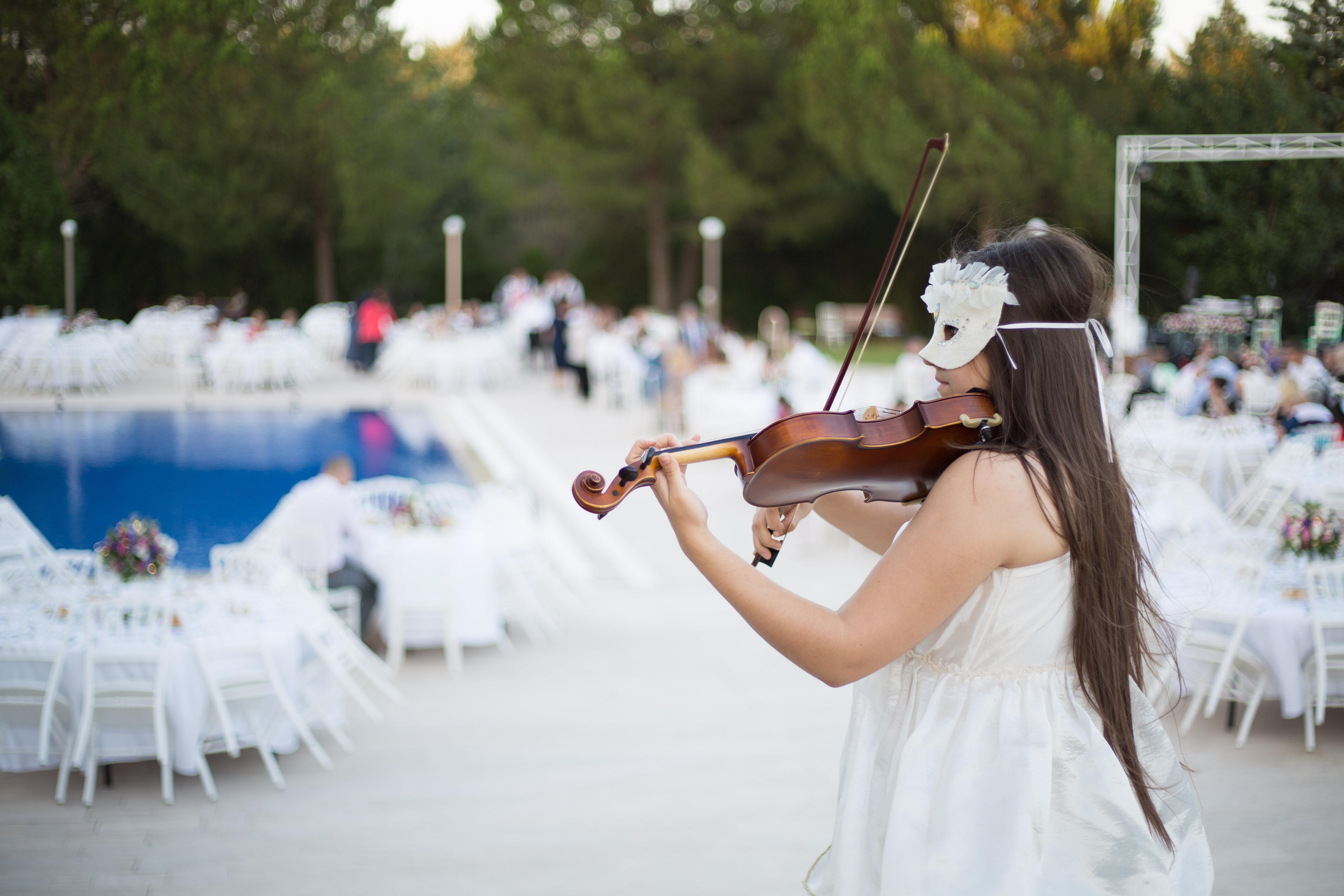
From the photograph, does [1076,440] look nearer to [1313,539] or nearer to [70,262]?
[1313,539]

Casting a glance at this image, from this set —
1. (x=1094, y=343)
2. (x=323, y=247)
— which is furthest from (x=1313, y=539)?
(x=323, y=247)

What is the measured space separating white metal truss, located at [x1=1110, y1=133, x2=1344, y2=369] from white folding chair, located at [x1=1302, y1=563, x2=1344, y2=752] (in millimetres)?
2242

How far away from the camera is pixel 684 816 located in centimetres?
395

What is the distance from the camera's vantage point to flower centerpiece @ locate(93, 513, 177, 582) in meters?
4.53

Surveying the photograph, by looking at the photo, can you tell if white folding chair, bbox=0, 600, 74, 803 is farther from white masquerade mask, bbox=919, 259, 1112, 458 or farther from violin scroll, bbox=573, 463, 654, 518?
white masquerade mask, bbox=919, 259, 1112, 458

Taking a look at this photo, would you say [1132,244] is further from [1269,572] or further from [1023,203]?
[1023,203]

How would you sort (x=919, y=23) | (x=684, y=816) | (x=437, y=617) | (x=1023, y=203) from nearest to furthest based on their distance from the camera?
(x=684, y=816)
(x=437, y=617)
(x=1023, y=203)
(x=919, y=23)

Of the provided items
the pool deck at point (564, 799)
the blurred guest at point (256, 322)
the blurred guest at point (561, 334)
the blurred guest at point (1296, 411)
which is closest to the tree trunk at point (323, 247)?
the blurred guest at point (256, 322)

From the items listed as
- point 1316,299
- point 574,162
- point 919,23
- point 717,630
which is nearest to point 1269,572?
point 717,630

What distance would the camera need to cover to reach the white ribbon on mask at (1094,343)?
5.61 ft

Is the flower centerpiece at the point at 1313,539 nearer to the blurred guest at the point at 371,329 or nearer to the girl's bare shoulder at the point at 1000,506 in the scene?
the girl's bare shoulder at the point at 1000,506

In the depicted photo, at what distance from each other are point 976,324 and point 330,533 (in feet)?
14.9

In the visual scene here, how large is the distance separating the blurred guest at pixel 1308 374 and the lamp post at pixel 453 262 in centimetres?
1559

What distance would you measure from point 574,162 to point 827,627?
25337 millimetres
